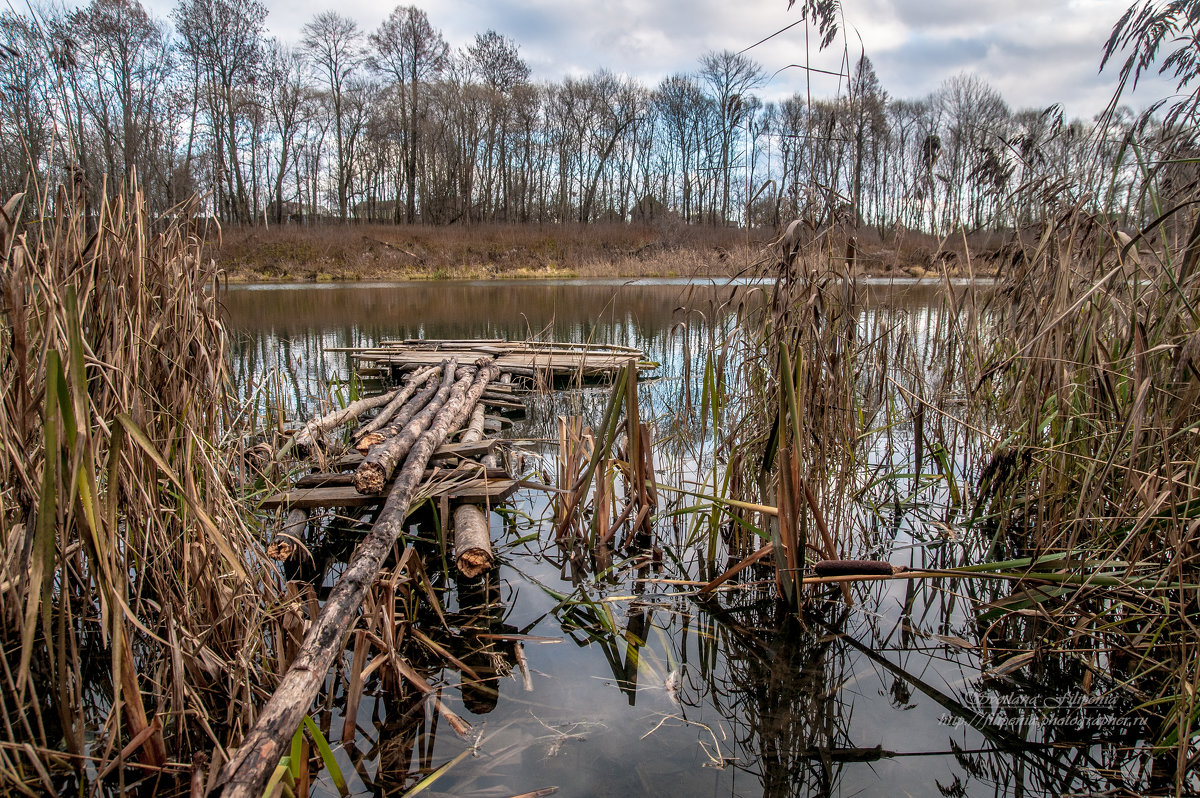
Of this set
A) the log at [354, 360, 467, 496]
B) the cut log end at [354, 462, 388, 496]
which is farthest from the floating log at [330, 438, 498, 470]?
the cut log end at [354, 462, 388, 496]

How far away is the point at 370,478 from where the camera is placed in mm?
3447

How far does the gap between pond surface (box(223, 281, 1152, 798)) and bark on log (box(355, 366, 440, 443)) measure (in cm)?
191

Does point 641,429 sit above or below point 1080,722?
above

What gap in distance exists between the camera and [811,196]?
295cm

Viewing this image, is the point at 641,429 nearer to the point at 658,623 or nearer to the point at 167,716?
the point at 658,623

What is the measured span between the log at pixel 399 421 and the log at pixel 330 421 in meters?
0.27

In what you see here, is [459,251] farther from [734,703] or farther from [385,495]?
[734,703]

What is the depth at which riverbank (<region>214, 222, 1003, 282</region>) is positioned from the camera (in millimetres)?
26547

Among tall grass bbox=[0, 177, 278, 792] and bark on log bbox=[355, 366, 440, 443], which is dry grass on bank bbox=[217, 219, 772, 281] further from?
tall grass bbox=[0, 177, 278, 792]

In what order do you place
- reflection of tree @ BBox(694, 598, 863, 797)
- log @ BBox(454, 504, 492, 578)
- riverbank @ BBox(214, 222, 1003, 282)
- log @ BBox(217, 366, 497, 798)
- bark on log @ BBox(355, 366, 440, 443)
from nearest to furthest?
1. log @ BBox(217, 366, 497, 798)
2. reflection of tree @ BBox(694, 598, 863, 797)
3. log @ BBox(454, 504, 492, 578)
4. bark on log @ BBox(355, 366, 440, 443)
5. riverbank @ BBox(214, 222, 1003, 282)

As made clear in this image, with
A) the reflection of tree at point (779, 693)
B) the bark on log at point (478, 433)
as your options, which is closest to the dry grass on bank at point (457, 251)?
the bark on log at point (478, 433)

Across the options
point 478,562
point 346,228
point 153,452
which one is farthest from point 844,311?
point 346,228

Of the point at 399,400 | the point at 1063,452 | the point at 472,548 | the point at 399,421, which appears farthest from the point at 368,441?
the point at 1063,452

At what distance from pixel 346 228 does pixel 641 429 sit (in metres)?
31.5
